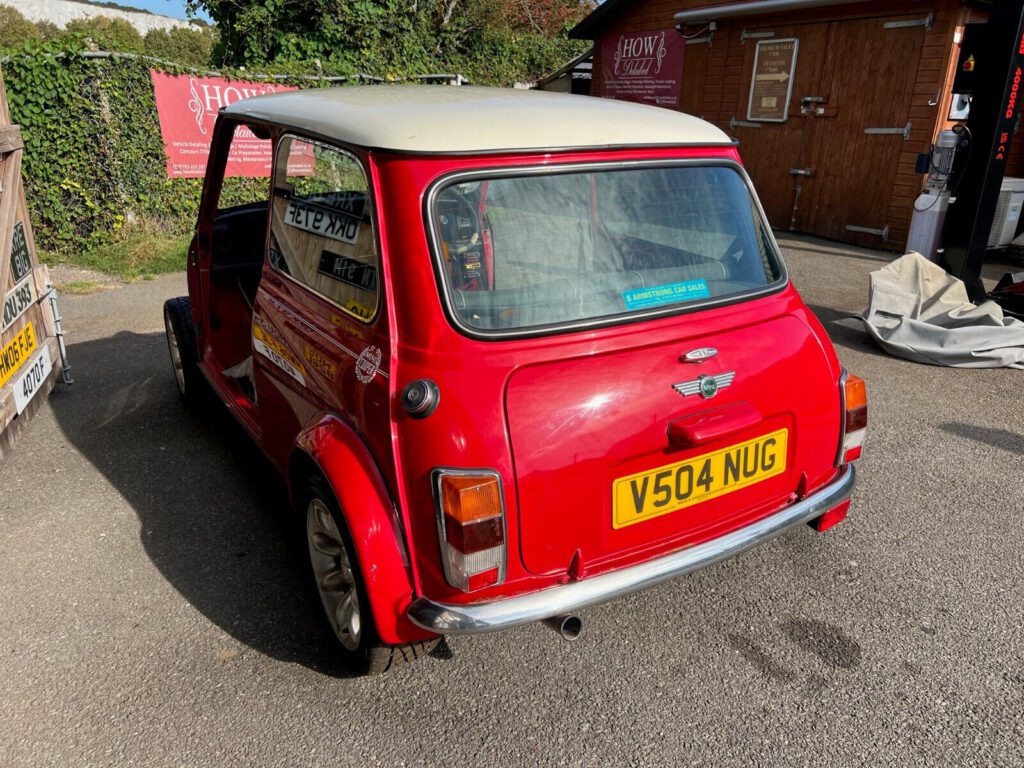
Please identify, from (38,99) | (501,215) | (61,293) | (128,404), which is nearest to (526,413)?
(501,215)

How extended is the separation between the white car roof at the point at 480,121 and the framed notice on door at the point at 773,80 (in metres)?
9.55

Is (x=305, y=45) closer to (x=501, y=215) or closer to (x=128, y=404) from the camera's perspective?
(x=128, y=404)

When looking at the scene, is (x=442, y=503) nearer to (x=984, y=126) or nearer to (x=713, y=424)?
(x=713, y=424)

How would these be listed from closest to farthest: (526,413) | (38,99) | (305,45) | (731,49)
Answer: (526,413) → (38,99) → (731,49) → (305,45)

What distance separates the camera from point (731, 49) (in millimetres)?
12039

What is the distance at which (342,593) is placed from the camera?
2627 millimetres

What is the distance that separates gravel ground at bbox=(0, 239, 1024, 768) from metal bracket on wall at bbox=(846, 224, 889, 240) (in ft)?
23.6

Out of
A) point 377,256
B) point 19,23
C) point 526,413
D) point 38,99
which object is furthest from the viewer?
point 19,23

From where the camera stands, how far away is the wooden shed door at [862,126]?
984cm

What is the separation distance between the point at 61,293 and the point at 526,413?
23.5 ft

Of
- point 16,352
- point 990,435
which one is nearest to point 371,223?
point 16,352

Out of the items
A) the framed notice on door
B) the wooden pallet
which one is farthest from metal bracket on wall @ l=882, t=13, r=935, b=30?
the wooden pallet

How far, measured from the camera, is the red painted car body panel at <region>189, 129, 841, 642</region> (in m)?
2.16

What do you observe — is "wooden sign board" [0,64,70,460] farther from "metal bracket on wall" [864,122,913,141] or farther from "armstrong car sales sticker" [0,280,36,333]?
"metal bracket on wall" [864,122,913,141]
